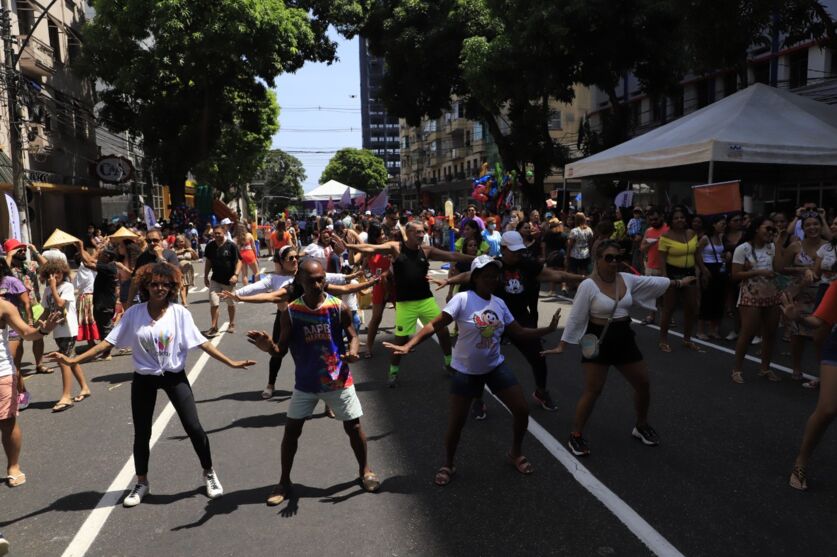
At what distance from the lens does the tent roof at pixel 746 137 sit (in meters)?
10.4

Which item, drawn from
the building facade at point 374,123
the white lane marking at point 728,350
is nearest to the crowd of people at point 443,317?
the white lane marking at point 728,350

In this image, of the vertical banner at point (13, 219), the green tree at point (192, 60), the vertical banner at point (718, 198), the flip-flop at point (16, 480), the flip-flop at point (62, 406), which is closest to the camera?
the flip-flop at point (16, 480)

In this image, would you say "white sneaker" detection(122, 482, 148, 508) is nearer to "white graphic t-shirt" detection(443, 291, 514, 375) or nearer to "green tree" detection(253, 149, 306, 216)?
"white graphic t-shirt" detection(443, 291, 514, 375)

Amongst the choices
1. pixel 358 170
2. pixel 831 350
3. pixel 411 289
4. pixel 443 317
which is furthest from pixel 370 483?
pixel 358 170

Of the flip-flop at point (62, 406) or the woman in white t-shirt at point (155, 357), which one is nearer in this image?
the woman in white t-shirt at point (155, 357)

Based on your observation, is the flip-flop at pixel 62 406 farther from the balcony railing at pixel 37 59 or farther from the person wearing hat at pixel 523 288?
the balcony railing at pixel 37 59

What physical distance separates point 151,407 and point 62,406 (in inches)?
111

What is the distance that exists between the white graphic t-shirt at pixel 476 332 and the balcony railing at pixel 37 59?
75.4 ft

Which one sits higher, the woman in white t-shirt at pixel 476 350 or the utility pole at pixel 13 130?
the utility pole at pixel 13 130

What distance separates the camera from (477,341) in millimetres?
4297

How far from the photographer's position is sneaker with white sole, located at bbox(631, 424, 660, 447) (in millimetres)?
4906

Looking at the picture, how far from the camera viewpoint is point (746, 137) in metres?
10.6

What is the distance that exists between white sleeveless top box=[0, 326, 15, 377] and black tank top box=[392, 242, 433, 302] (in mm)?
3544

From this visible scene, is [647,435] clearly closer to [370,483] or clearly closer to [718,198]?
[370,483]
